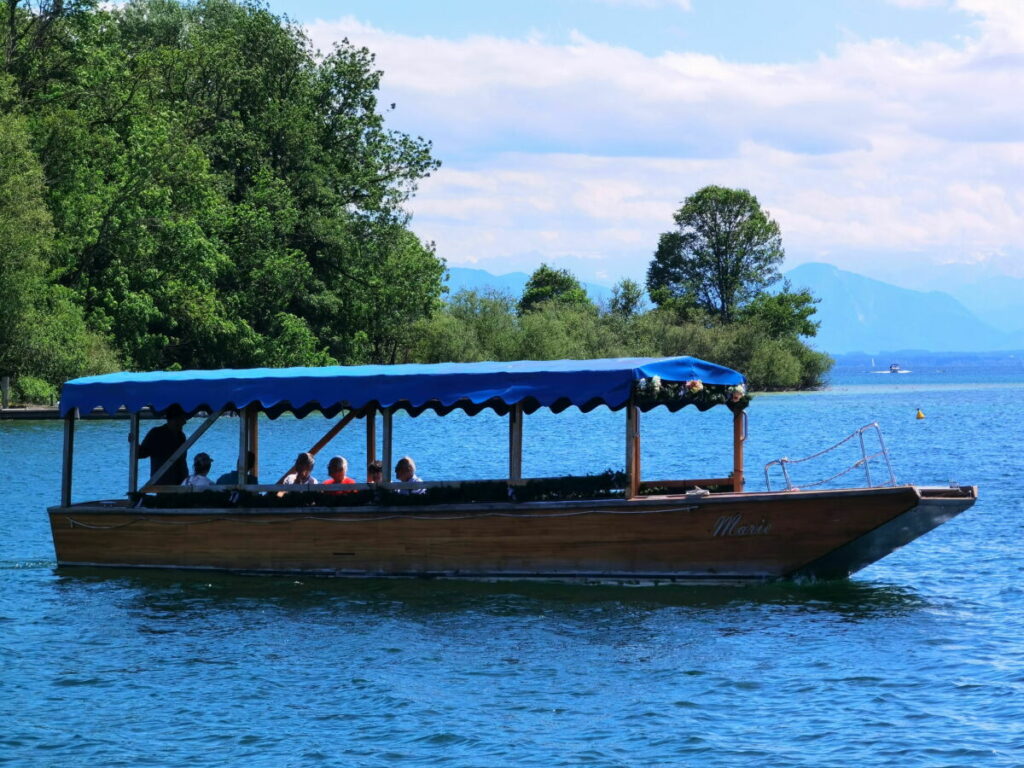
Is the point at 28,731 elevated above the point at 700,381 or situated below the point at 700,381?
below

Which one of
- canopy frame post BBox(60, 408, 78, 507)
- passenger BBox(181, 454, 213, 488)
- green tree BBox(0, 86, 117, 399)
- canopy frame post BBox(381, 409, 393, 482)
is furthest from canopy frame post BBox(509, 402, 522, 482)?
green tree BBox(0, 86, 117, 399)

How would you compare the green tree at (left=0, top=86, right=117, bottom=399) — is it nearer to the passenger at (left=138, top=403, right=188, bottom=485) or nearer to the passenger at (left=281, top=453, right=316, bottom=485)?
the passenger at (left=138, top=403, right=188, bottom=485)

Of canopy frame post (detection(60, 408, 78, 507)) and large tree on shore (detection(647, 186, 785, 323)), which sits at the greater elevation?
large tree on shore (detection(647, 186, 785, 323))

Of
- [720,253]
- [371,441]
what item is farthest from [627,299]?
[371,441]

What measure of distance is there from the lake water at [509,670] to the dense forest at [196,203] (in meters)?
33.1

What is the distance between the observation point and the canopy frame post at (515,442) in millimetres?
18173

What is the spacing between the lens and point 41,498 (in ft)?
103

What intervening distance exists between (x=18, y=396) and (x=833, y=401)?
212ft

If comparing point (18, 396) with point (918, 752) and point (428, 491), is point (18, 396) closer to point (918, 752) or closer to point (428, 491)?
point (428, 491)

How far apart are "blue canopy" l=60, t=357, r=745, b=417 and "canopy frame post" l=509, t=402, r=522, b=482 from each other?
0.55ft

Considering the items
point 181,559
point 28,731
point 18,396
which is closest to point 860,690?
point 28,731

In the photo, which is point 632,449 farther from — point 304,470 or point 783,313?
point 783,313

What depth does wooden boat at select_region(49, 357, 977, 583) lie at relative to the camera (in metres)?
17.4

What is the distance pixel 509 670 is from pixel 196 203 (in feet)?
163
